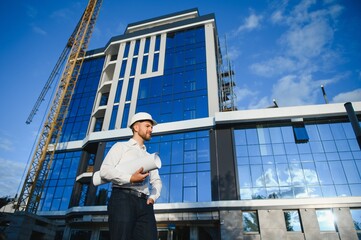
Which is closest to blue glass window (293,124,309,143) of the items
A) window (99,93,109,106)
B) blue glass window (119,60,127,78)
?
blue glass window (119,60,127,78)

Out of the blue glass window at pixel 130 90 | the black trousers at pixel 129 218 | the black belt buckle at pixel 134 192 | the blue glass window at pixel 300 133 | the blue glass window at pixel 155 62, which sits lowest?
the black trousers at pixel 129 218

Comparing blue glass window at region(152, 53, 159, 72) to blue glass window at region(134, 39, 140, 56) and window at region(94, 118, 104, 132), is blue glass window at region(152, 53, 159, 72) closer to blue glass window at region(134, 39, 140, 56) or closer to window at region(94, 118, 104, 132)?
blue glass window at region(134, 39, 140, 56)

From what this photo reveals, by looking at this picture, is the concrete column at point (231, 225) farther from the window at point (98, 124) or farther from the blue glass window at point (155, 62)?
the window at point (98, 124)

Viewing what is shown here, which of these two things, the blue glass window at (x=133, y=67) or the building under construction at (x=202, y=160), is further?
the blue glass window at (x=133, y=67)

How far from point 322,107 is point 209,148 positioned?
11.5 m

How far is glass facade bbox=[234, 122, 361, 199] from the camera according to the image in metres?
19.2

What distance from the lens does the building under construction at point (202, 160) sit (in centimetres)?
1870

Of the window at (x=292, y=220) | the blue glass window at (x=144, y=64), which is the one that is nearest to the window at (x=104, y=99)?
the blue glass window at (x=144, y=64)

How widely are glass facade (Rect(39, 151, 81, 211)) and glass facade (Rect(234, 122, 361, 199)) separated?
19.8 metres

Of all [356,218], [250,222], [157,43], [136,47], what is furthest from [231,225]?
[136,47]

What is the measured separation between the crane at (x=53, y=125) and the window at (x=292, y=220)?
27.8 meters

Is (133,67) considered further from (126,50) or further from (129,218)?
(129,218)

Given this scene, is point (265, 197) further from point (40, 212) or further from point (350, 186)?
point (40, 212)

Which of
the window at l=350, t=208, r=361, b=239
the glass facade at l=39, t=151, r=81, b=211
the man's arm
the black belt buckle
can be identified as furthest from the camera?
the glass facade at l=39, t=151, r=81, b=211
